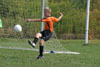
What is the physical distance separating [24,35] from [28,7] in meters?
1.32

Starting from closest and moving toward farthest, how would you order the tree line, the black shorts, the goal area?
the black shorts, the goal area, the tree line

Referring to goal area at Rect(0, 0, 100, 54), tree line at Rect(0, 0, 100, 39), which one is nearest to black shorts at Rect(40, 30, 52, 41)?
goal area at Rect(0, 0, 100, 54)

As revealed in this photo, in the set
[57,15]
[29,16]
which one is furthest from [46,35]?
[57,15]

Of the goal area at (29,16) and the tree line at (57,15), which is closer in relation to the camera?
→ the goal area at (29,16)

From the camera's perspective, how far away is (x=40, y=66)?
21.7ft

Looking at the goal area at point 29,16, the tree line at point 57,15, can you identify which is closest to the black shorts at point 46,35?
the goal area at point 29,16

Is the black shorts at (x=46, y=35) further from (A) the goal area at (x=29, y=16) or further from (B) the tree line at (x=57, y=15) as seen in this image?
(B) the tree line at (x=57, y=15)

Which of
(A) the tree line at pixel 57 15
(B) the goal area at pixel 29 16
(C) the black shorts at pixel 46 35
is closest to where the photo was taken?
(C) the black shorts at pixel 46 35

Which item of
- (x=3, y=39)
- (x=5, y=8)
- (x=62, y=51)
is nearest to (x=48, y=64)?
→ (x=62, y=51)

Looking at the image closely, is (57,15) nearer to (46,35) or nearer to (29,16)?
(29,16)

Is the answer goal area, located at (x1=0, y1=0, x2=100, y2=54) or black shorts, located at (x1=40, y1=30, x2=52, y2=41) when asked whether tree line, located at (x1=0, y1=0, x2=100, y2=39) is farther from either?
black shorts, located at (x1=40, y1=30, x2=52, y2=41)

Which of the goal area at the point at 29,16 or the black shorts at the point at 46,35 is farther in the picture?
the goal area at the point at 29,16

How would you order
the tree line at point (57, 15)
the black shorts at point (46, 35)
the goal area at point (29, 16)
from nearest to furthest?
the black shorts at point (46, 35), the goal area at point (29, 16), the tree line at point (57, 15)

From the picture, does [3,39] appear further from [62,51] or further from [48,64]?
[48,64]
